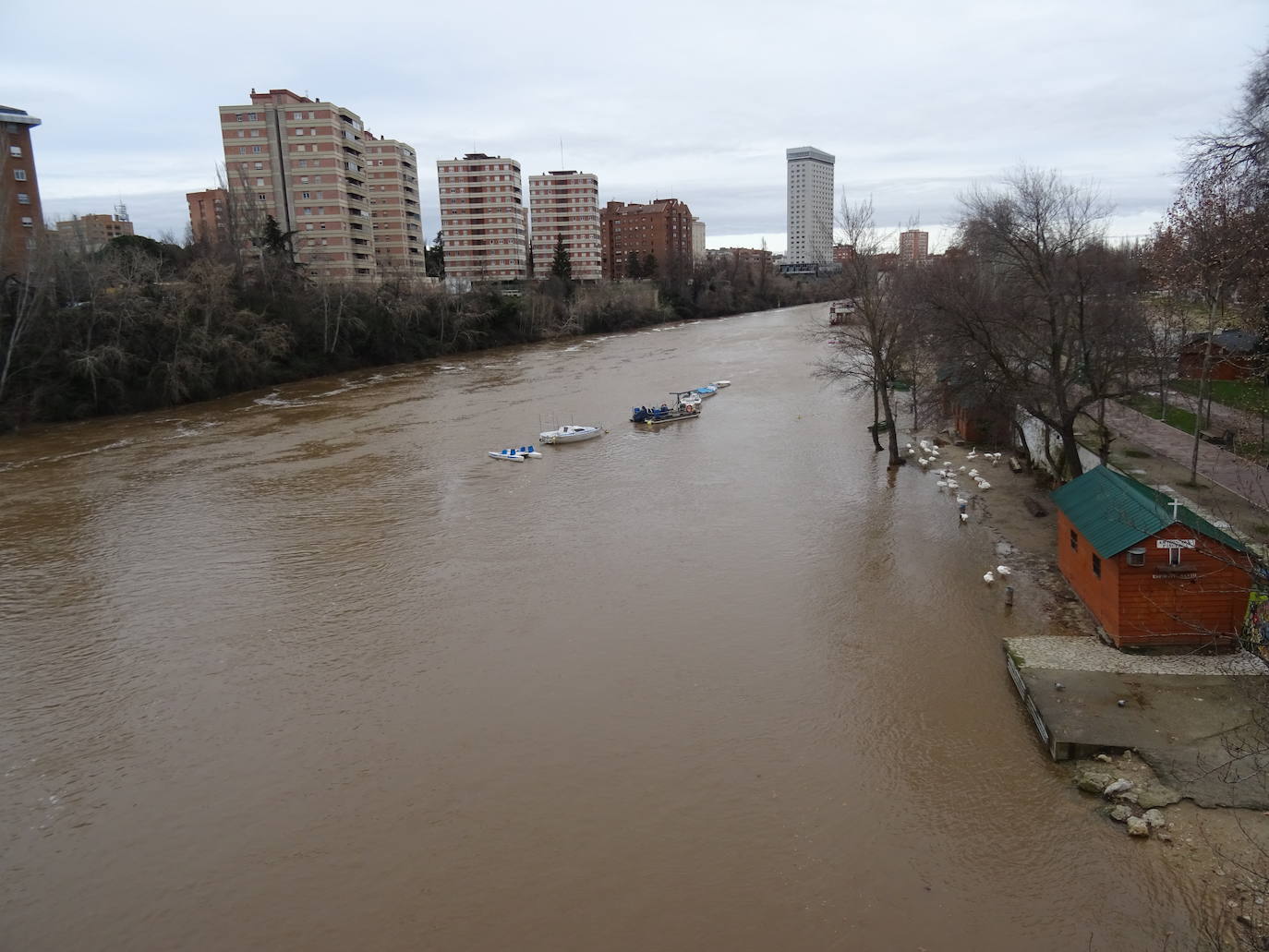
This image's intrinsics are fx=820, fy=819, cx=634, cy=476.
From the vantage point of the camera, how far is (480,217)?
83.4 metres

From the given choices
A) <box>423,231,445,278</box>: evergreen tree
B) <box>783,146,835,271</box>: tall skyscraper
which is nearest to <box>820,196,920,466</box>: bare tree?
<box>423,231,445,278</box>: evergreen tree

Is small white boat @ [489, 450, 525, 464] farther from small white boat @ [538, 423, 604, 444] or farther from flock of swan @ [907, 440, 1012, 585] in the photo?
flock of swan @ [907, 440, 1012, 585]

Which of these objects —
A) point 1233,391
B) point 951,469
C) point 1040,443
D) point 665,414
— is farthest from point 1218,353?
point 665,414

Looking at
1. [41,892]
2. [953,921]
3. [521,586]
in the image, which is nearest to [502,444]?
[521,586]

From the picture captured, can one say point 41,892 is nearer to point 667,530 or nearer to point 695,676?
point 695,676

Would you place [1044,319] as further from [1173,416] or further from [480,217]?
[480,217]

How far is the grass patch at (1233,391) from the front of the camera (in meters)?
19.6

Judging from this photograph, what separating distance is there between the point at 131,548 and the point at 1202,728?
19.5 m

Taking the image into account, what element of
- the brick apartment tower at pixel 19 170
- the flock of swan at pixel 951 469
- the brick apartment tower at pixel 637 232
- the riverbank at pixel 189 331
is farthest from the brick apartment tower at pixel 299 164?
the flock of swan at pixel 951 469

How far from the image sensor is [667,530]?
58.6 feet

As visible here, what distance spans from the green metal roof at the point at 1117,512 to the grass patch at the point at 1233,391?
6.84 metres

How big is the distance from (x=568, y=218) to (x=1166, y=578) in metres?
87.9

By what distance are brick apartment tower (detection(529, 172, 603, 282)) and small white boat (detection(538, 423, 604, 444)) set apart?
65.3 m

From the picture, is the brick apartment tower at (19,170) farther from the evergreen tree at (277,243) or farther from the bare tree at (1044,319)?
the bare tree at (1044,319)
